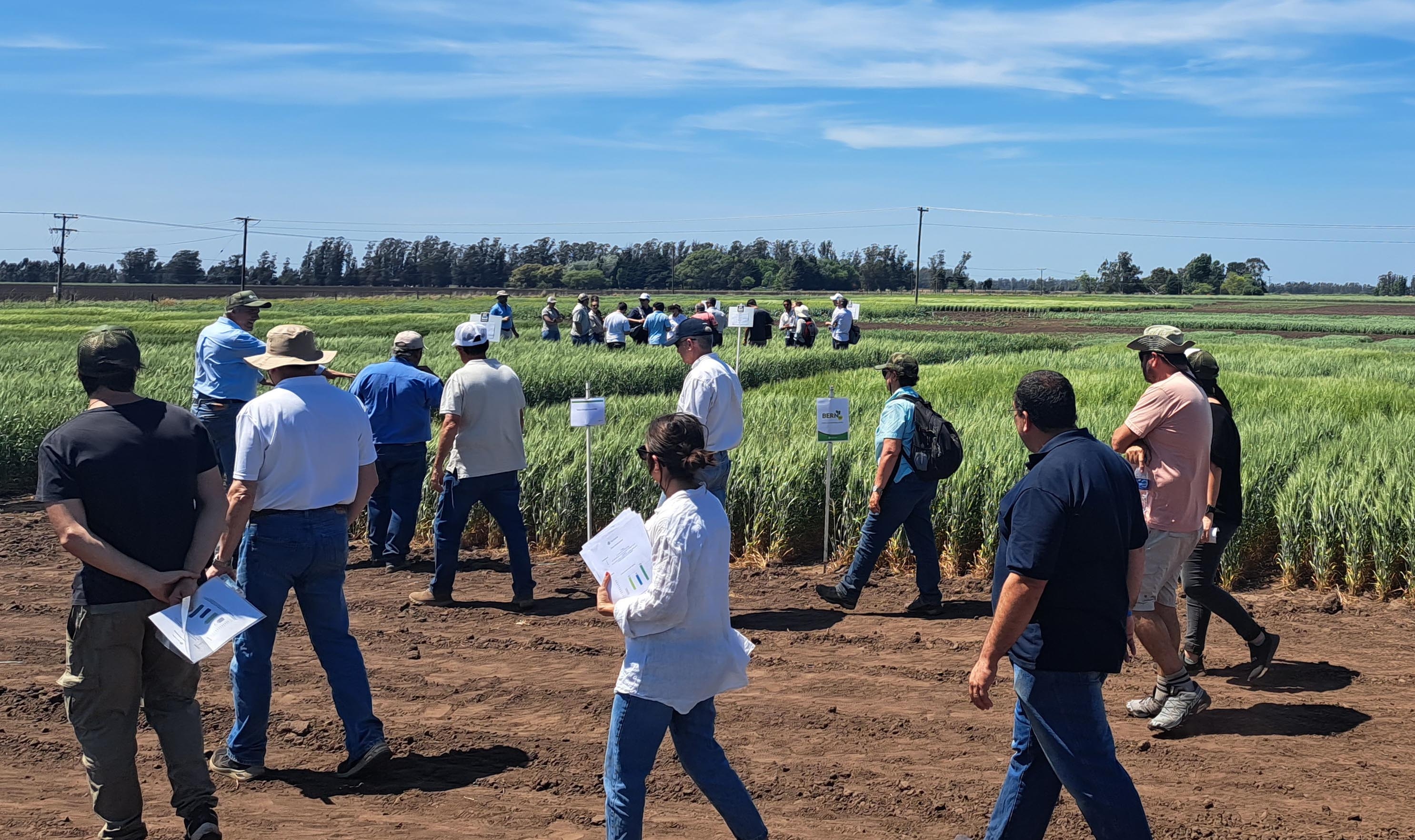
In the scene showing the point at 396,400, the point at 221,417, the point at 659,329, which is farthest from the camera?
the point at 659,329

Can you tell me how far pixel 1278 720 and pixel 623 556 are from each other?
3.48 metres

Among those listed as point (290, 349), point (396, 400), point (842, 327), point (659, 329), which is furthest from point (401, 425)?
point (842, 327)

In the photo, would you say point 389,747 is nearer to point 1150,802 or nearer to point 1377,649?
point 1150,802

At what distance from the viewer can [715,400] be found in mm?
6473

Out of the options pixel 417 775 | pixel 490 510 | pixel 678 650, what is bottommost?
pixel 417 775

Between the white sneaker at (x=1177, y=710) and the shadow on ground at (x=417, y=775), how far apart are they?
2.77m

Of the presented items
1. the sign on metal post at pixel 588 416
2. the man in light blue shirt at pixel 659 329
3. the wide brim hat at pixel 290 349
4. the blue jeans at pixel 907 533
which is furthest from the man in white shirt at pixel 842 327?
the wide brim hat at pixel 290 349

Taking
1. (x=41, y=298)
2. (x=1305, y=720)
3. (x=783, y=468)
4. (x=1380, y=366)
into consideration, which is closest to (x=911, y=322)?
(x=1380, y=366)

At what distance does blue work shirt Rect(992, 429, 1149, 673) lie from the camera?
3.24 m

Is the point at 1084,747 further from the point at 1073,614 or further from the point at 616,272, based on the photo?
the point at 616,272

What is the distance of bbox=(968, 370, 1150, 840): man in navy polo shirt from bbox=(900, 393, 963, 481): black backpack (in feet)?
11.1

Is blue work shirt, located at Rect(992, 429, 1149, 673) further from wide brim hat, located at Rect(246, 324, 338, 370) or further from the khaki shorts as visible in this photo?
wide brim hat, located at Rect(246, 324, 338, 370)

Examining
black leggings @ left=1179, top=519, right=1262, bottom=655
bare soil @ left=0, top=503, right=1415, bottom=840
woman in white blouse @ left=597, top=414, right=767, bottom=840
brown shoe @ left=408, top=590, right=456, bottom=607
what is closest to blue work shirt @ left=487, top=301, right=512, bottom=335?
brown shoe @ left=408, top=590, right=456, bottom=607

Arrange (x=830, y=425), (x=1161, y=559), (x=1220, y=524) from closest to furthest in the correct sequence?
(x=1161, y=559)
(x=1220, y=524)
(x=830, y=425)
